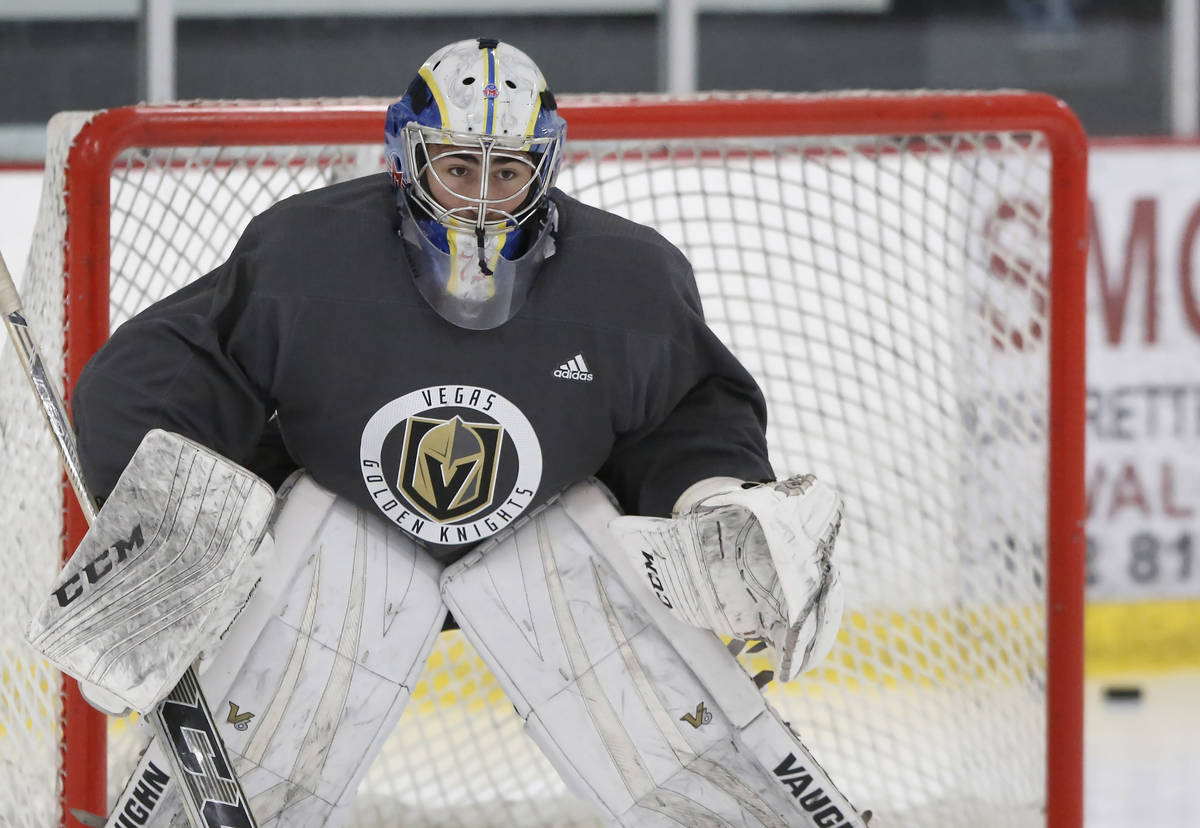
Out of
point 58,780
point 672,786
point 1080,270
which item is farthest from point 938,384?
point 58,780

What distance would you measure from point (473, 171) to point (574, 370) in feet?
0.75

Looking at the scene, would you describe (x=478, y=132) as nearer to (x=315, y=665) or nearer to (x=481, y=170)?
(x=481, y=170)

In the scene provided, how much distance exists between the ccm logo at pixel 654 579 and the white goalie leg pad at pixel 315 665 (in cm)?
24

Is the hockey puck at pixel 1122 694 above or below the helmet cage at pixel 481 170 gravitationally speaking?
below

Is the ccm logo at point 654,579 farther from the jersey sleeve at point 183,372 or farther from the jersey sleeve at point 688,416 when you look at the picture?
the jersey sleeve at point 183,372

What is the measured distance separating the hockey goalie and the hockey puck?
1.91m

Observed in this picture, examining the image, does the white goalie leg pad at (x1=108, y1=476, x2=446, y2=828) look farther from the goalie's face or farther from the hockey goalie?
the goalie's face

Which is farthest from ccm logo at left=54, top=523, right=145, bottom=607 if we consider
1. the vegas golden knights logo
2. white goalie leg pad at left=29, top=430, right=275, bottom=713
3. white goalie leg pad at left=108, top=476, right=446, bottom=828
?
the vegas golden knights logo

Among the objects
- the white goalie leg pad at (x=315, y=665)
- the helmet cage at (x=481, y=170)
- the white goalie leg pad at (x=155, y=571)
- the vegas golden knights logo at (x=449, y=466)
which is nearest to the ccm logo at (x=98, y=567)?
the white goalie leg pad at (x=155, y=571)

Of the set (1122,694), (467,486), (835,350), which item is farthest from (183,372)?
(1122,694)

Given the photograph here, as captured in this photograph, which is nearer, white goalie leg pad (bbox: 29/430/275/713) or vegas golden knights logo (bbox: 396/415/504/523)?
white goalie leg pad (bbox: 29/430/275/713)

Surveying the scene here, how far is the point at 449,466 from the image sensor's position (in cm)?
143

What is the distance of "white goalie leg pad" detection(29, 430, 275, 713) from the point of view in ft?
4.20

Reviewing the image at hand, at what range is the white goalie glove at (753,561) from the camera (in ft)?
4.22
